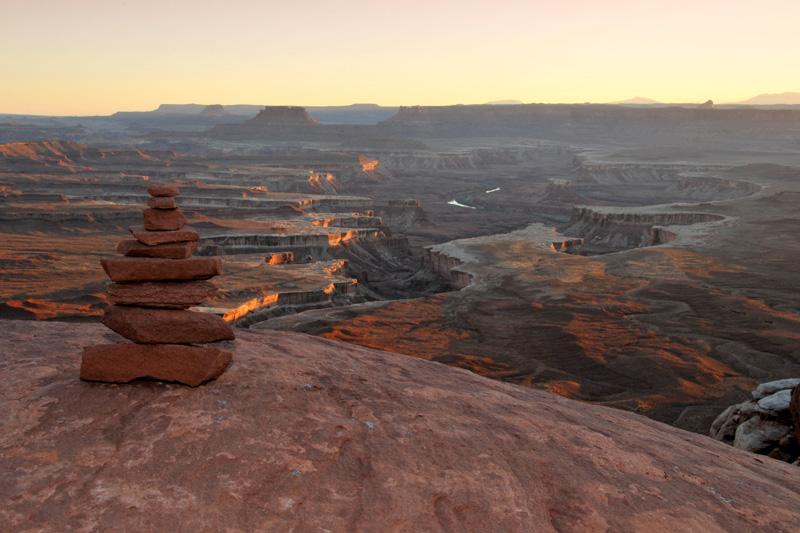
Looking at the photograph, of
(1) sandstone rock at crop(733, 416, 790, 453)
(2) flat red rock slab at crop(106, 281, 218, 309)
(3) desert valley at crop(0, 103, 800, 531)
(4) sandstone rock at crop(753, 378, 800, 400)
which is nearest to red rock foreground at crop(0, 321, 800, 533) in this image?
(3) desert valley at crop(0, 103, 800, 531)

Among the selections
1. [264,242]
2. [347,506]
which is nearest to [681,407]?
[347,506]

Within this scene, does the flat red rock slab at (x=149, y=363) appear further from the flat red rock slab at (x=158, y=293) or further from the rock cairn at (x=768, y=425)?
the rock cairn at (x=768, y=425)

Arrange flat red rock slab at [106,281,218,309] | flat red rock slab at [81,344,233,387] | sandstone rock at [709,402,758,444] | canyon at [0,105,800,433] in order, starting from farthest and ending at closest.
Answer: canyon at [0,105,800,433], sandstone rock at [709,402,758,444], flat red rock slab at [106,281,218,309], flat red rock slab at [81,344,233,387]

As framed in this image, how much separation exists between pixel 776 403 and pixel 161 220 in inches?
493

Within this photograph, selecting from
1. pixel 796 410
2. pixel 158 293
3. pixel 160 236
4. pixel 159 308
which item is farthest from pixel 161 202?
pixel 796 410

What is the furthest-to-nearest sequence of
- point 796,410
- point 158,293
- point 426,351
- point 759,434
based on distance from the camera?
point 426,351
point 759,434
point 796,410
point 158,293

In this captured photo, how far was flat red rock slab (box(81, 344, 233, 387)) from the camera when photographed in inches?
360

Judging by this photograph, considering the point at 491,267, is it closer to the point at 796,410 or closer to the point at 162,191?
the point at 796,410

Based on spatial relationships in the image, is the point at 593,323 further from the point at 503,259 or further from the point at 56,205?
the point at 56,205

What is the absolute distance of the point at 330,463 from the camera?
8047mm

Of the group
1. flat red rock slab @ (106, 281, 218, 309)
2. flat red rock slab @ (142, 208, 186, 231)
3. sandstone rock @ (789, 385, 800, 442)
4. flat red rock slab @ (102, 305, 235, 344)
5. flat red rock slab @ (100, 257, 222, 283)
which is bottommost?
sandstone rock @ (789, 385, 800, 442)

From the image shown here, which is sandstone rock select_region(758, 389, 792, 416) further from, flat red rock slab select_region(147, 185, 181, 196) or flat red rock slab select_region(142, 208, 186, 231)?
flat red rock slab select_region(147, 185, 181, 196)

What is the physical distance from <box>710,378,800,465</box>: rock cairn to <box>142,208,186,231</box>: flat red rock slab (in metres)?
11.6

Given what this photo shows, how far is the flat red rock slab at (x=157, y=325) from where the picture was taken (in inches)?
Answer: 365
